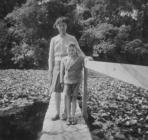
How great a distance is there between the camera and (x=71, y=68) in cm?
460

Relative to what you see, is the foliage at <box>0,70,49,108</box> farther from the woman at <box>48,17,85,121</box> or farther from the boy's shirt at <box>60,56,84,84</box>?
the boy's shirt at <box>60,56,84,84</box>

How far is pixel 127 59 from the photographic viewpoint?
22172mm

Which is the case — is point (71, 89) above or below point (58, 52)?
below

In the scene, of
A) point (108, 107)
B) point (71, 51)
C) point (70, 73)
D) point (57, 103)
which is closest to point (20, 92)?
point (108, 107)

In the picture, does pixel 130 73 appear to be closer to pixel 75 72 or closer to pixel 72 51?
pixel 72 51

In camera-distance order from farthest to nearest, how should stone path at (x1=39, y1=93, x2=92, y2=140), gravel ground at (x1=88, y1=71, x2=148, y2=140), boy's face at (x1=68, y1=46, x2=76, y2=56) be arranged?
gravel ground at (x1=88, y1=71, x2=148, y2=140) < boy's face at (x1=68, y1=46, x2=76, y2=56) < stone path at (x1=39, y1=93, x2=92, y2=140)

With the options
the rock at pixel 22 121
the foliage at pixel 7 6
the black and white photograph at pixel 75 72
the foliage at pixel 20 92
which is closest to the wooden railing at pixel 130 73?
the black and white photograph at pixel 75 72

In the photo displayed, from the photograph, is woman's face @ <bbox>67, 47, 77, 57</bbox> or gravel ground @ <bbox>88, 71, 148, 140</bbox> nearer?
woman's face @ <bbox>67, 47, 77, 57</bbox>

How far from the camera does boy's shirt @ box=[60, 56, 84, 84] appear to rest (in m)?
4.59

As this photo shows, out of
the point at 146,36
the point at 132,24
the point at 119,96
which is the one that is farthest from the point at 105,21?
the point at 119,96

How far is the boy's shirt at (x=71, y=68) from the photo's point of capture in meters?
4.59

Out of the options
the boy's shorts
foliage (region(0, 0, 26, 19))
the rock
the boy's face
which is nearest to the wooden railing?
the boy's face

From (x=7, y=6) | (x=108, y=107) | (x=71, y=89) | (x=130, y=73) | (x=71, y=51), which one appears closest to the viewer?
(x=130, y=73)

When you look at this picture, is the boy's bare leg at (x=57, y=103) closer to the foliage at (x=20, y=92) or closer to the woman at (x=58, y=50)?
the woman at (x=58, y=50)
